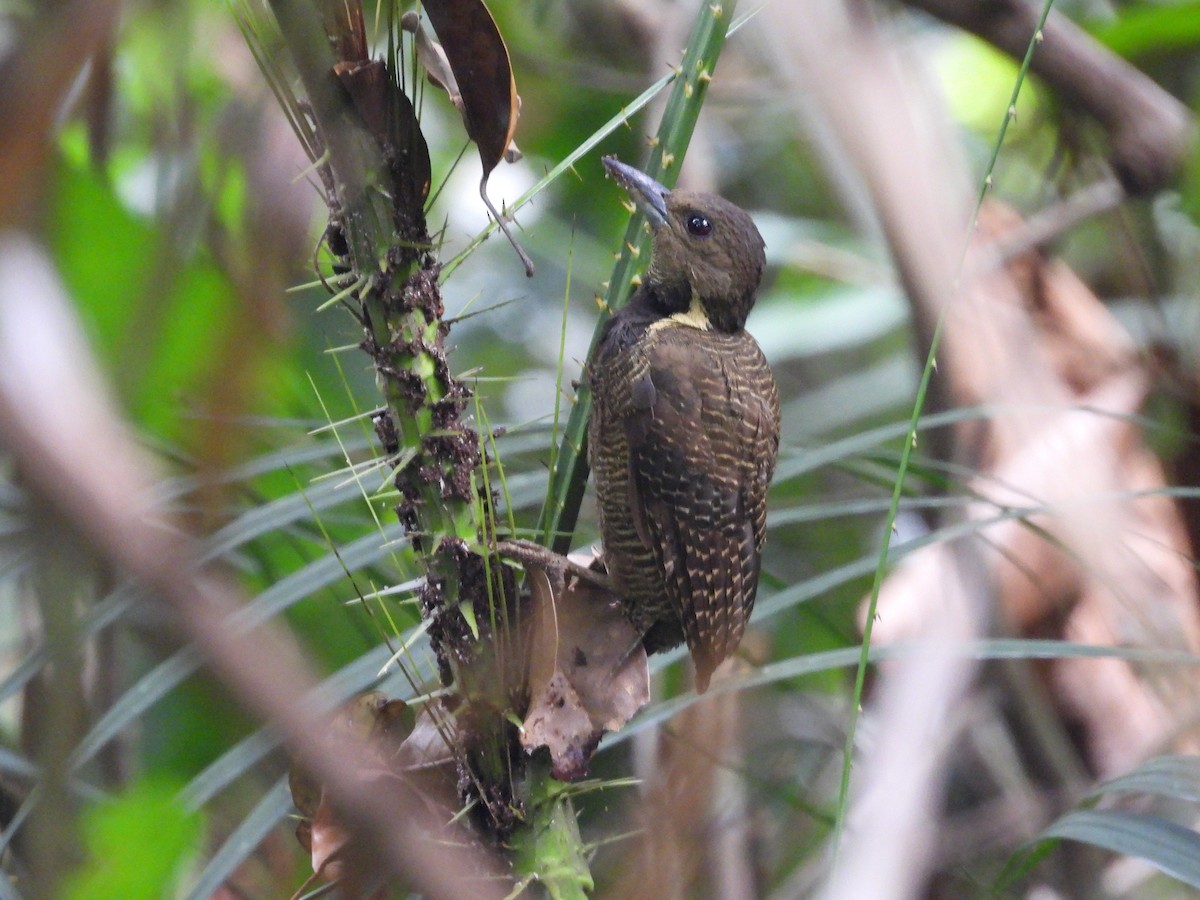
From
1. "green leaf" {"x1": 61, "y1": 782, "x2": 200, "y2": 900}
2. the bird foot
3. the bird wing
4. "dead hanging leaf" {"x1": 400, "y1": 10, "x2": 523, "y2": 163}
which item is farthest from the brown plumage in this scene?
"green leaf" {"x1": 61, "y1": 782, "x2": 200, "y2": 900}

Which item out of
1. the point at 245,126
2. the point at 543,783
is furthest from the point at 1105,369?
the point at 245,126

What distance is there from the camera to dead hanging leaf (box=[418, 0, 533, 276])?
1148 millimetres

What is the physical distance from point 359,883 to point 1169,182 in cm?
313

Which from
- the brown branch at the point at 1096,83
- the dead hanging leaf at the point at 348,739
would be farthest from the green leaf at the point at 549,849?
the brown branch at the point at 1096,83

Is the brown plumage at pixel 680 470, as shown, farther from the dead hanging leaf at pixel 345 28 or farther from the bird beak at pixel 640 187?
the dead hanging leaf at pixel 345 28

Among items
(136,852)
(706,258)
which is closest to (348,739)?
(136,852)

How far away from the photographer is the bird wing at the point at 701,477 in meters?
2.01

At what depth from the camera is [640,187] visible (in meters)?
1.85

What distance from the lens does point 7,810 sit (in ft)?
7.38

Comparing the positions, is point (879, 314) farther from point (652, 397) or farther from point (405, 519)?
point (405, 519)

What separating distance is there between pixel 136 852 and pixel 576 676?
2.30 feet

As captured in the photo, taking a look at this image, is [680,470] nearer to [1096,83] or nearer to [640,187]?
[640,187]

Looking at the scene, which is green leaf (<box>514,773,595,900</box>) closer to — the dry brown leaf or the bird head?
the bird head

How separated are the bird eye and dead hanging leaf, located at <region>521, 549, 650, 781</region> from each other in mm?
1006
